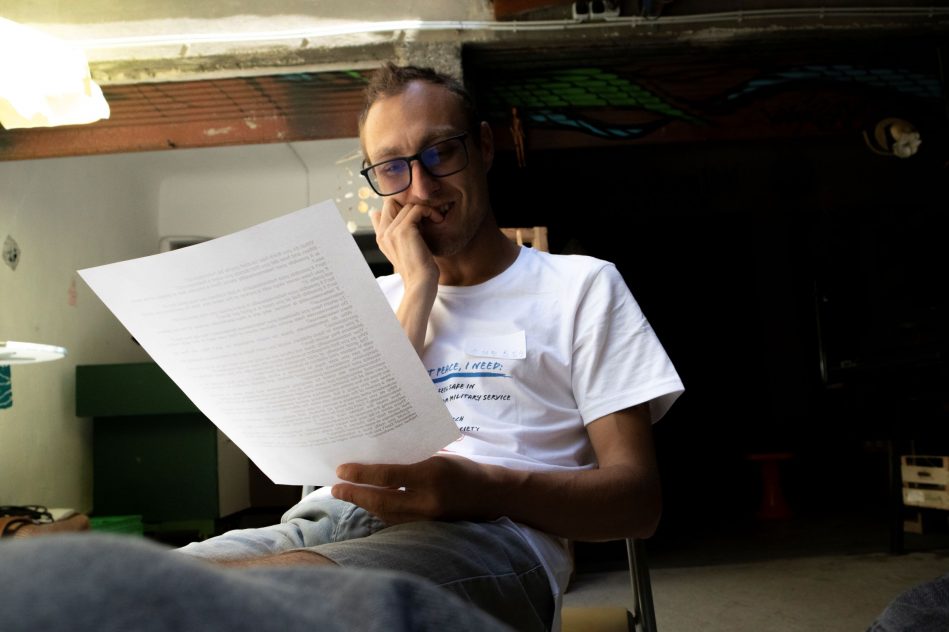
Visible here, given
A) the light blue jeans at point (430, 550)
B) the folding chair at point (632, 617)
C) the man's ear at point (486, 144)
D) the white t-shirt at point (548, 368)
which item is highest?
the man's ear at point (486, 144)

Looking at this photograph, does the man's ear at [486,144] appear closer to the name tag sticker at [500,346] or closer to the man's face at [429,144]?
→ the man's face at [429,144]

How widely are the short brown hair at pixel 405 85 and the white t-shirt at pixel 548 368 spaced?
1.07ft

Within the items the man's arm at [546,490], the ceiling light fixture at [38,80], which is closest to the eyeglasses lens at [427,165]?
the man's arm at [546,490]

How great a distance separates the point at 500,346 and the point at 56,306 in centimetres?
417

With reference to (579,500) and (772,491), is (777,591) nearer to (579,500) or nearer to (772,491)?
(579,500)

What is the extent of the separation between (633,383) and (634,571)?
354 millimetres

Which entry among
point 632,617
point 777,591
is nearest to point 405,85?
point 632,617

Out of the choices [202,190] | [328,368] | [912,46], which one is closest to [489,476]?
[328,368]

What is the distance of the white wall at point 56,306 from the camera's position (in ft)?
13.7

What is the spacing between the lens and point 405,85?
140 centimetres

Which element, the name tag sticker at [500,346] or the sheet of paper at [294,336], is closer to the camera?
the sheet of paper at [294,336]

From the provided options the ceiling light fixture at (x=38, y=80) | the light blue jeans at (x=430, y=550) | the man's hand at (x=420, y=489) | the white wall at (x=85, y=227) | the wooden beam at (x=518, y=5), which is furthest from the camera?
the white wall at (x=85, y=227)

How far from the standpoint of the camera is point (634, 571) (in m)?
1.35

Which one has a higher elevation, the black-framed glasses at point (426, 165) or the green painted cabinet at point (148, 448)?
the black-framed glasses at point (426, 165)
